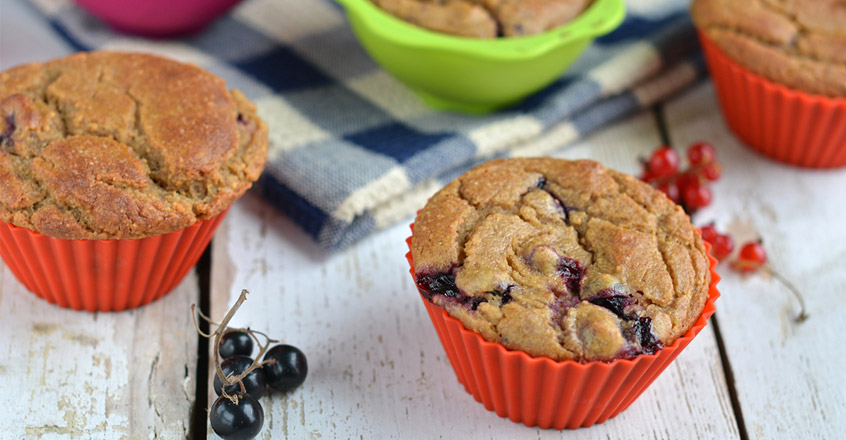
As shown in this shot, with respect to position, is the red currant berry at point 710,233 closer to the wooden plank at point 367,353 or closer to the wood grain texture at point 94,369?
the wooden plank at point 367,353

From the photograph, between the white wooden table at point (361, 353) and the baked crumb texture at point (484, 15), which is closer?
the white wooden table at point (361, 353)

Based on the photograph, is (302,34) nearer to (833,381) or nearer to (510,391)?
(510,391)

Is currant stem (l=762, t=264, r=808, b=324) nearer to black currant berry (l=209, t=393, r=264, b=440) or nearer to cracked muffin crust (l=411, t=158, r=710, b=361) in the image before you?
cracked muffin crust (l=411, t=158, r=710, b=361)

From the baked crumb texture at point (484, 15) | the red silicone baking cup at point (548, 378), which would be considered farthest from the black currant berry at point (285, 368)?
the baked crumb texture at point (484, 15)

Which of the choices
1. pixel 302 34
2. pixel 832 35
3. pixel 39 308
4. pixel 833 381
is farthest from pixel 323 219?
pixel 832 35

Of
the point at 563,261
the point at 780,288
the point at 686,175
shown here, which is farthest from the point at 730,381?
the point at 686,175

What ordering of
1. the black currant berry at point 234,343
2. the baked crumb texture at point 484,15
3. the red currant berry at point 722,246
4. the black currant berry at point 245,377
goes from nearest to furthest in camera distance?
the black currant berry at point 245,377 → the black currant berry at point 234,343 → the red currant berry at point 722,246 → the baked crumb texture at point 484,15

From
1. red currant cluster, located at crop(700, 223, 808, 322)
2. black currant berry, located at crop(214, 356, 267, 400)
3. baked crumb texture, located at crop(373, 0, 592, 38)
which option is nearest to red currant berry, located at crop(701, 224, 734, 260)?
red currant cluster, located at crop(700, 223, 808, 322)
